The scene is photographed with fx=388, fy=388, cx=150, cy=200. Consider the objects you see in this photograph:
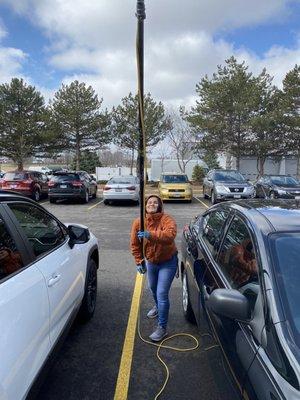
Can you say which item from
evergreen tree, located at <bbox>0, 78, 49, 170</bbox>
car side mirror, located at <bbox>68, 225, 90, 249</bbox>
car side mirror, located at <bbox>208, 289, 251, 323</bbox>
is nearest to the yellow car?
car side mirror, located at <bbox>68, 225, 90, 249</bbox>

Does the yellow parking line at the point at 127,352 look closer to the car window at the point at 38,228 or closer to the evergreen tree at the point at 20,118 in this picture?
the car window at the point at 38,228

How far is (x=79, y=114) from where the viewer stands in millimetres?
34469

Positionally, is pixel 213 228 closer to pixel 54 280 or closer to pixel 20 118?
pixel 54 280

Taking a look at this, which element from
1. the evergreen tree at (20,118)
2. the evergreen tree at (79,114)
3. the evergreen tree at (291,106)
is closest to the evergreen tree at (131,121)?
the evergreen tree at (79,114)

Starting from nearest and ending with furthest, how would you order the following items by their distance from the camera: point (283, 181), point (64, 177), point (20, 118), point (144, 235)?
1. point (144, 235)
2. point (64, 177)
3. point (283, 181)
4. point (20, 118)

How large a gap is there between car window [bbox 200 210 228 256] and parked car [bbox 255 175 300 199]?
45.4 ft

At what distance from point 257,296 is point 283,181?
18.0 metres

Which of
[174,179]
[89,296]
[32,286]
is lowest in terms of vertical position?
[89,296]

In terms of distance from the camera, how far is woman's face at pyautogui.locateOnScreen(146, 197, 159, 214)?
4047 mm

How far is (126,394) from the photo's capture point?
10.4ft

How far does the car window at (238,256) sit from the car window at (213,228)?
268 mm

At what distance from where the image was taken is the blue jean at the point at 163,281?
4.05 m

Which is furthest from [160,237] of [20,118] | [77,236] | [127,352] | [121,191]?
[20,118]

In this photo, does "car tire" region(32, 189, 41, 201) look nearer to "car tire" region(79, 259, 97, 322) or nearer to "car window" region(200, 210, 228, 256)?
"car tire" region(79, 259, 97, 322)
